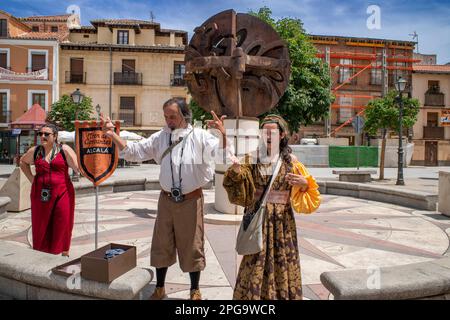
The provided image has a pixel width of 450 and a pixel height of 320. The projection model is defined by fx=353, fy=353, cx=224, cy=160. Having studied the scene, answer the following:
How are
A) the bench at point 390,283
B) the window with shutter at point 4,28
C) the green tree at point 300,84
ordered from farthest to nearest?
the window with shutter at point 4,28 → the green tree at point 300,84 → the bench at point 390,283

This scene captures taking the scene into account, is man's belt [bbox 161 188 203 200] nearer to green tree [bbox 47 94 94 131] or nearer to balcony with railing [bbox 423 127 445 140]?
green tree [bbox 47 94 94 131]

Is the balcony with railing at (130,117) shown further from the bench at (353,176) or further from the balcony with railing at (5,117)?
the bench at (353,176)

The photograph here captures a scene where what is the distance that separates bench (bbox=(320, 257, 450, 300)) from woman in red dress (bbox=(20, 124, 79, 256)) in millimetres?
2686

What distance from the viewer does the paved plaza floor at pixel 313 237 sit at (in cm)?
370

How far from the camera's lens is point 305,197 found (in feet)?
8.46

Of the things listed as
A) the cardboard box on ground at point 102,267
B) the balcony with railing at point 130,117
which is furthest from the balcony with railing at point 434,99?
the cardboard box on ground at point 102,267

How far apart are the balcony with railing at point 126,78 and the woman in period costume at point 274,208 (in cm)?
2841

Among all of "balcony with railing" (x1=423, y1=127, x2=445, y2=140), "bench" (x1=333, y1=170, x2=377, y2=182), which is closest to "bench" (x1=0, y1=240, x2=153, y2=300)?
"bench" (x1=333, y1=170, x2=377, y2=182)

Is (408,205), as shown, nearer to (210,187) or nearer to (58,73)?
(210,187)

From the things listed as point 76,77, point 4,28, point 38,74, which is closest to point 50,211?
point 38,74

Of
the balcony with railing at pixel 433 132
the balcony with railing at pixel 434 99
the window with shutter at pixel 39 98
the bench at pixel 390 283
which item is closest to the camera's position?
the bench at pixel 390 283

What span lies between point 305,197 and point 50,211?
2.64 meters

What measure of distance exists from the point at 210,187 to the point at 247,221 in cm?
802

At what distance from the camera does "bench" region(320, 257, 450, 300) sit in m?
2.35
